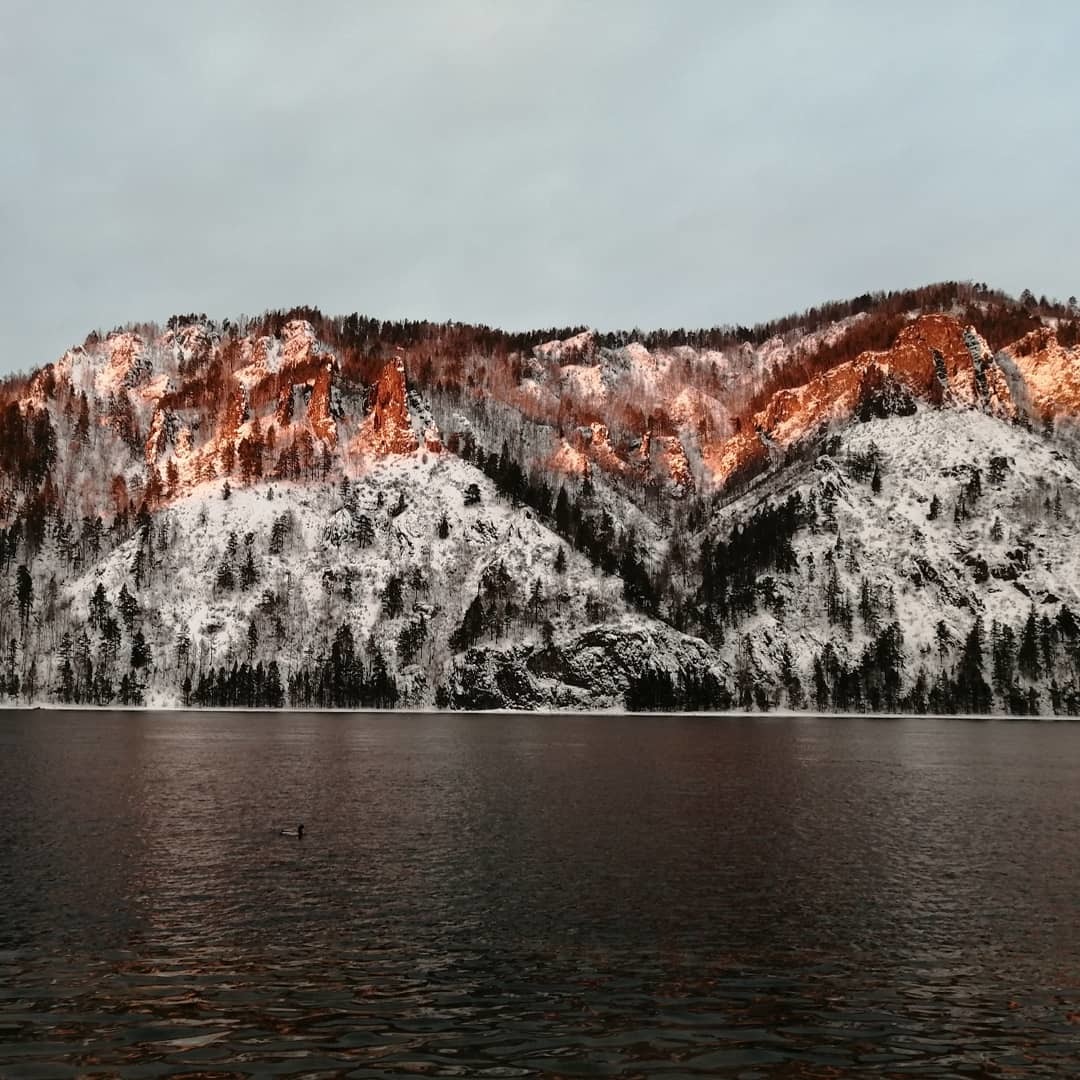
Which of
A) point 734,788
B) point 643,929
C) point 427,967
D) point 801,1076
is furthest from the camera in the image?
point 734,788

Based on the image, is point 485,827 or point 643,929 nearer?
point 643,929

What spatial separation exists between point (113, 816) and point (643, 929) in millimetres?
41140

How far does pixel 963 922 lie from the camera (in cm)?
3966

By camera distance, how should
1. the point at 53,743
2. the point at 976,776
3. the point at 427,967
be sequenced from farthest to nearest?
the point at 53,743 < the point at 976,776 < the point at 427,967

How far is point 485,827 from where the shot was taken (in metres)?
62.0

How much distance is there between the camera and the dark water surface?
2542cm

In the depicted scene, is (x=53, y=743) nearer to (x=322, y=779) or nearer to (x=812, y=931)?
(x=322, y=779)

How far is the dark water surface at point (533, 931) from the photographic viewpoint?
83.4 feet

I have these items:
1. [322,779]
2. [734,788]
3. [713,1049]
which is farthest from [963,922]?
[322,779]

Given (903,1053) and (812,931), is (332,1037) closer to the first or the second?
(903,1053)

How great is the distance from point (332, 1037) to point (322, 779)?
65.7 meters

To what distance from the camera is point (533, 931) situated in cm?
3750

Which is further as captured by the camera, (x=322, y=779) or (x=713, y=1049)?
(x=322, y=779)

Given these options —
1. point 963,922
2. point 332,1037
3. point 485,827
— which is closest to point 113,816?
point 485,827
